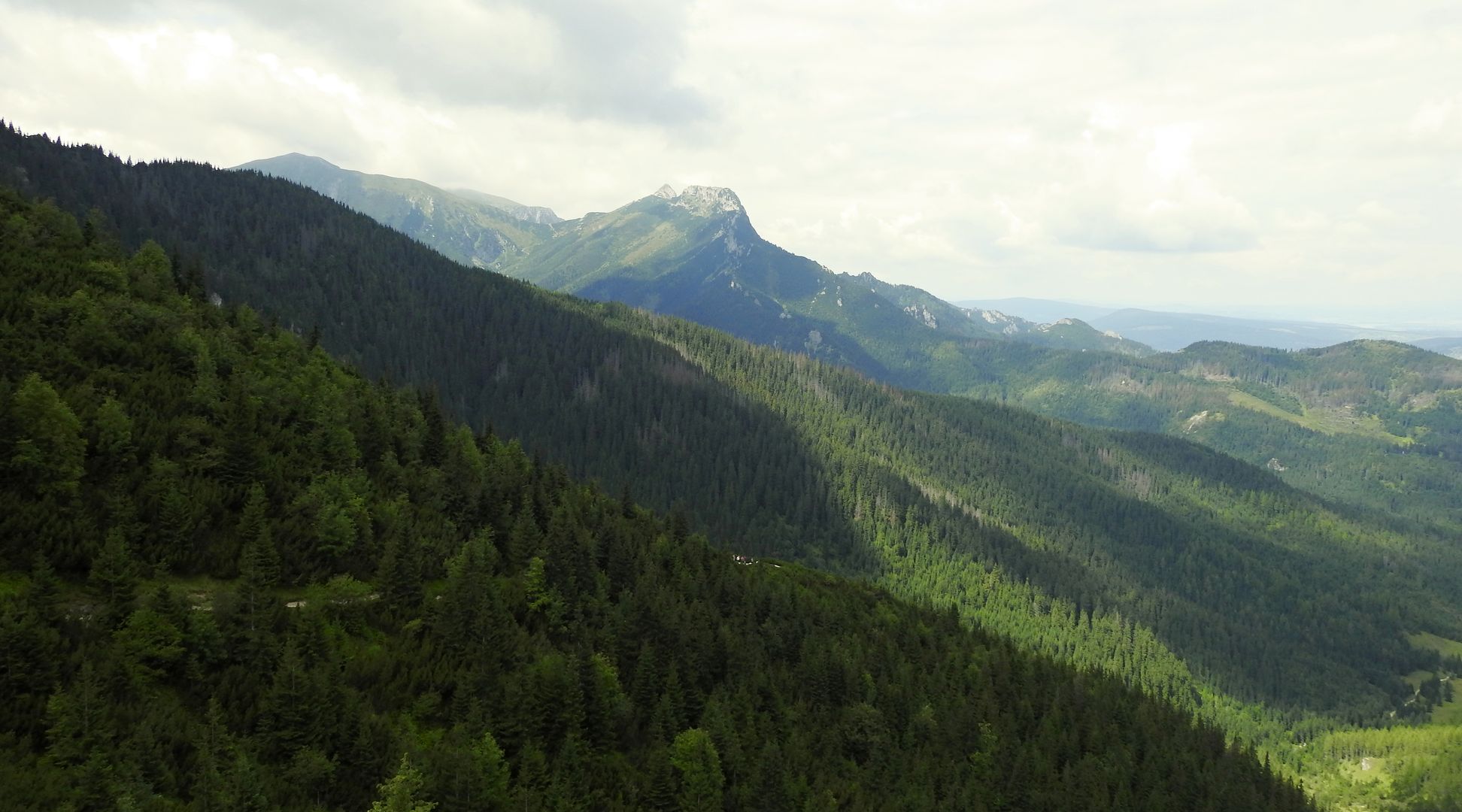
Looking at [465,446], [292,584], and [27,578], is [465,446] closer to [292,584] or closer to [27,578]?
[292,584]

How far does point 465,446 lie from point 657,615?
36.5 m

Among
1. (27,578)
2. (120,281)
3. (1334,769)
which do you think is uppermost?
(120,281)

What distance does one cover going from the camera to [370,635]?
52125 millimetres

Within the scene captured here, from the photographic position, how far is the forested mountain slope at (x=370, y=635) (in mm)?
37812

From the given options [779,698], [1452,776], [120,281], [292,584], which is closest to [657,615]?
[779,698]

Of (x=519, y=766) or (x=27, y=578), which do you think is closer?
(x=27, y=578)

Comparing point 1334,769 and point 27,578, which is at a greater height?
point 27,578

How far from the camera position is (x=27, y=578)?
40.8m

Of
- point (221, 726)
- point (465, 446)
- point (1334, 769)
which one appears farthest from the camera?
point (1334, 769)

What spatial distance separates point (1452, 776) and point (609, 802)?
222 meters

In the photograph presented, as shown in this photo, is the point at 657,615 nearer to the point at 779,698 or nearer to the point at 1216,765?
the point at 779,698

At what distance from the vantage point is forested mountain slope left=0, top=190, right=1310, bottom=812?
37.8 m

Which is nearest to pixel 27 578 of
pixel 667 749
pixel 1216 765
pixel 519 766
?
pixel 519 766

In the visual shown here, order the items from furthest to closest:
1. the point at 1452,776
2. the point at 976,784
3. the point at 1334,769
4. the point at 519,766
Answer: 1. the point at 1334,769
2. the point at 1452,776
3. the point at 976,784
4. the point at 519,766
